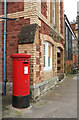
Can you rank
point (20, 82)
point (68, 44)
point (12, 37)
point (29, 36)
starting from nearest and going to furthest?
point (20, 82), point (29, 36), point (12, 37), point (68, 44)

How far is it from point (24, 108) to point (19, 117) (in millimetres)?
575

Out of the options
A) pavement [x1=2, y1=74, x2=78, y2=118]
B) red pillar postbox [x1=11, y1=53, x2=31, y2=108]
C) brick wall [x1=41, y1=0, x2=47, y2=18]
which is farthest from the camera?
brick wall [x1=41, y1=0, x2=47, y2=18]

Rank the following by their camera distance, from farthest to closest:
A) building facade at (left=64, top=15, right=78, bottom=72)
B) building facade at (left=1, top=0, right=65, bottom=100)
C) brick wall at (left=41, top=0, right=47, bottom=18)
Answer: building facade at (left=64, top=15, right=78, bottom=72) < brick wall at (left=41, top=0, right=47, bottom=18) < building facade at (left=1, top=0, right=65, bottom=100)

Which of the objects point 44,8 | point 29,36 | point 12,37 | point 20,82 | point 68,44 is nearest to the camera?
point 20,82

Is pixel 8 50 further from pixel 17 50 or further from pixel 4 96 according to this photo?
pixel 4 96

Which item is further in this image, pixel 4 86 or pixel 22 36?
pixel 4 86

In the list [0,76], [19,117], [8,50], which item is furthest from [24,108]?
[8,50]

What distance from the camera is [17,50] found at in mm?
5605

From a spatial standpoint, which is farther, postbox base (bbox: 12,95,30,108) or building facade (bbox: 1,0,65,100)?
building facade (bbox: 1,0,65,100)

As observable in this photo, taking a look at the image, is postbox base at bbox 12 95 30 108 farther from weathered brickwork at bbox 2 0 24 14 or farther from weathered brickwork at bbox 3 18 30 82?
weathered brickwork at bbox 2 0 24 14

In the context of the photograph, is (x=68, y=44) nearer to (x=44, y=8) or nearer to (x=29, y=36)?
(x=44, y=8)

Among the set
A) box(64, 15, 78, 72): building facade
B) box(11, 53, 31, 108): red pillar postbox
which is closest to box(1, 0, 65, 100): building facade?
box(11, 53, 31, 108): red pillar postbox

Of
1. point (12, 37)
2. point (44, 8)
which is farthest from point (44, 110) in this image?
point (44, 8)

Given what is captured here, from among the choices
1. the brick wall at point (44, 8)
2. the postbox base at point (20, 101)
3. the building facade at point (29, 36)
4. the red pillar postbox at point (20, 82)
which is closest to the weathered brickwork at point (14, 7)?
the building facade at point (29, 36)
